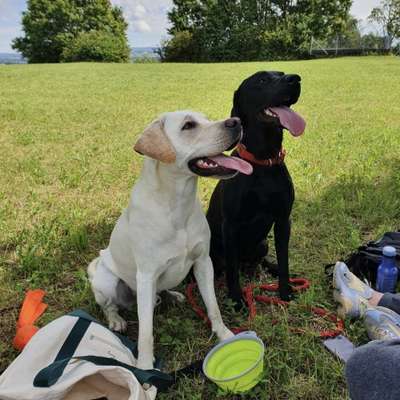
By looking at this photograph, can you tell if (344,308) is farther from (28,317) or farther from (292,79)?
(28,317)

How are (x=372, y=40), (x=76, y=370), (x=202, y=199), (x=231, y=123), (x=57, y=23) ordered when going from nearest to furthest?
(x=76, y=370) < (x=231, y=123) < (x=202, y=199) < (x=57, y=23) < (x=372, y=40)

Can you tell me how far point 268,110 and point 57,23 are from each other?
45.7 meters

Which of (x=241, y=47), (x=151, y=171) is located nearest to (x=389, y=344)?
(x=151, y=171)

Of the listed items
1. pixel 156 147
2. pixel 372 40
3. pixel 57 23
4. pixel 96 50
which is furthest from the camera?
pixel 372 40

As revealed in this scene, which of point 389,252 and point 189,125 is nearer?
point 189,125

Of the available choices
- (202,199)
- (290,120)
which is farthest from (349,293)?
(202,199)

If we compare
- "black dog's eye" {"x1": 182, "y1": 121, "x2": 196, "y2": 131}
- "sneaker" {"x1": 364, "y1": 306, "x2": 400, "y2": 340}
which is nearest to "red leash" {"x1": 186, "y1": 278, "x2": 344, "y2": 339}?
"sneaker" {"x1": 364, "y1": 306, "x2": 400, "y2": 340}

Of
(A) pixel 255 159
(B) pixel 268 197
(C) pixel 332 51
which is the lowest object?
(B) pixel 268 197

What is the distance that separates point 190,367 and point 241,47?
37.5m

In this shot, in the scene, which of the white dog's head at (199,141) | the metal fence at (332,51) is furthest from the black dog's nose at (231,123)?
the metal fence at (332,51)

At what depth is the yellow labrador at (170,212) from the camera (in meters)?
2.08

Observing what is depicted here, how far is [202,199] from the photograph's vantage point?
4.30 meters

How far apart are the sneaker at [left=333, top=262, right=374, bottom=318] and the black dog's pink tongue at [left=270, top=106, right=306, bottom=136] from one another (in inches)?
34.1

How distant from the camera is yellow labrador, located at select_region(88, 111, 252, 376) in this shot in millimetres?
2076
